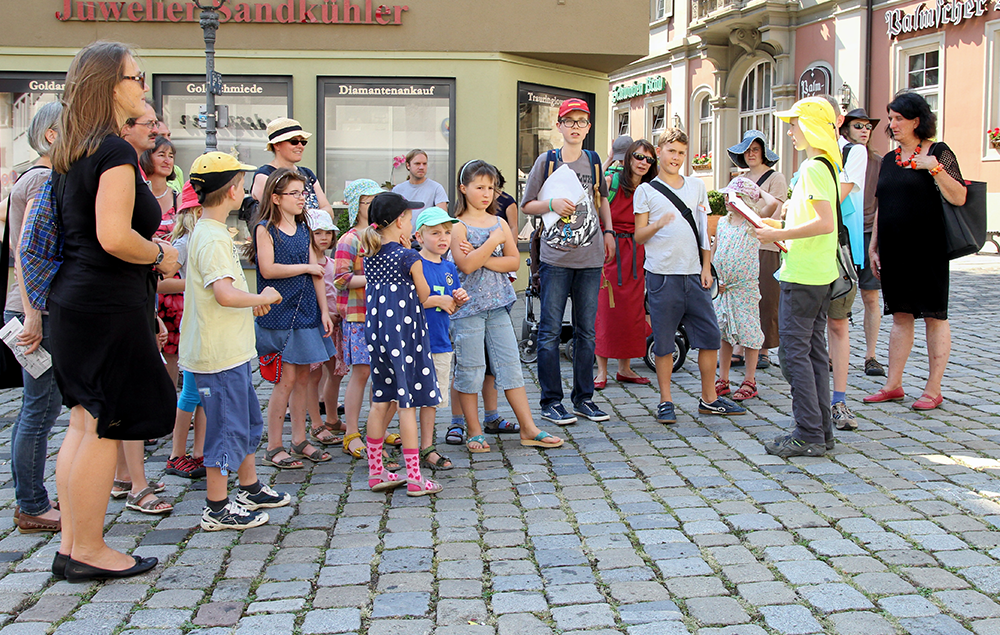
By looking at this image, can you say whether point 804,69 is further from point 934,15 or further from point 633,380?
point 633,380

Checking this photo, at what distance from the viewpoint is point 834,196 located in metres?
5.17

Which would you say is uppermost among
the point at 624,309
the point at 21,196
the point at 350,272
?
the point at 21,196

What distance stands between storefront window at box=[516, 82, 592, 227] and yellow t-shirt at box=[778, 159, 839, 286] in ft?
28.3

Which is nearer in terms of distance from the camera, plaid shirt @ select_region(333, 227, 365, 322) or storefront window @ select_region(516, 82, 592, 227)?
plaid shirt @ select_region(333, 227, 365, 322)

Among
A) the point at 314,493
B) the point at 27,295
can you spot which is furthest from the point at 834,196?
the point at 27,295

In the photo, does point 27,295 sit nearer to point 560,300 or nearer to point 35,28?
point 560,300

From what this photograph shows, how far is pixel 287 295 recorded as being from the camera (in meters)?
5.20

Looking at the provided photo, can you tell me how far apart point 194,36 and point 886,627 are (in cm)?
1225

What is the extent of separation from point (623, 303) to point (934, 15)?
17.6 m

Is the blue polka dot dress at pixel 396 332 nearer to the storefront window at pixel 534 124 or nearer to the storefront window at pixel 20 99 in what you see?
the storefront window at pixel 534 124

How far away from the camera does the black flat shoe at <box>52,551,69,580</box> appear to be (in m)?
3.56

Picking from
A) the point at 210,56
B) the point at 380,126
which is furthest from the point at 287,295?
the point at 380,126

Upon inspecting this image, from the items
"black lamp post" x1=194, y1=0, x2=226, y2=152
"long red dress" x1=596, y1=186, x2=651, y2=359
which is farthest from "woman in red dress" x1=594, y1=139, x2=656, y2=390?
"black lamp post" x1=194, y1=0, x2=226, y2=152

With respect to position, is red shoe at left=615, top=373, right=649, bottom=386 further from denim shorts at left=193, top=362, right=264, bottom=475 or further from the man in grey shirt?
denim shorts at left=193, top=362, right=264, bottom=475
